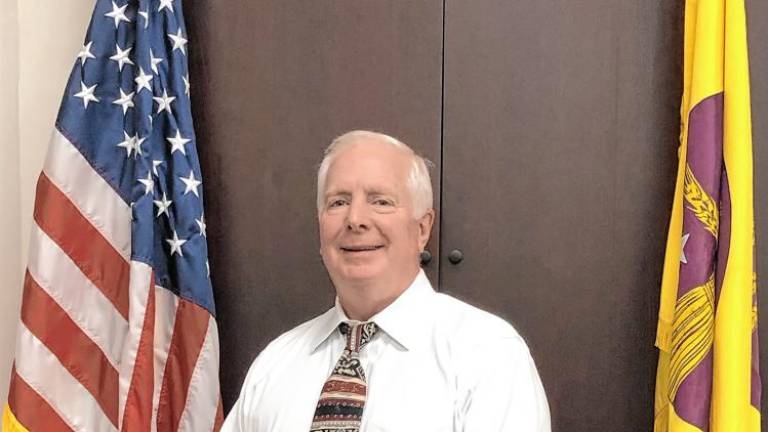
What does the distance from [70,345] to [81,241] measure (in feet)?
0.80

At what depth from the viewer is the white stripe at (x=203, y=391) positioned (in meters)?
2.25

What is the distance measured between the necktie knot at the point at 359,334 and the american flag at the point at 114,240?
53 centimetres

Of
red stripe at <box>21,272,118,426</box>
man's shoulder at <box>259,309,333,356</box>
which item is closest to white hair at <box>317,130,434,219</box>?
man's shoulder at <box>259,309,333,356</box>

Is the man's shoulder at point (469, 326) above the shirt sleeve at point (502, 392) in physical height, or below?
above

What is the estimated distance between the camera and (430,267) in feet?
7.19

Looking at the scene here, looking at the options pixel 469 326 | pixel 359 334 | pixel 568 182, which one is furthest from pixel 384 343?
pixel 568 182

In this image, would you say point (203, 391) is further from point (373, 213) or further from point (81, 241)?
point (373, 213)

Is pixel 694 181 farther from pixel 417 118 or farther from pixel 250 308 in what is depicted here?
pixel 250 308

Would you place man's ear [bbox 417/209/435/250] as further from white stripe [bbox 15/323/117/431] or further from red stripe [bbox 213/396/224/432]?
white stripe [bbox 15/323/117/431]

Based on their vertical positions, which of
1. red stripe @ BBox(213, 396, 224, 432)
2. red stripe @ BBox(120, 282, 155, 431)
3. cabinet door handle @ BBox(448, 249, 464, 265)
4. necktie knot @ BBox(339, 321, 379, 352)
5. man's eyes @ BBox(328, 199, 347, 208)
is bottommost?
red stripe @ BBox(213, 396, 224, 432)

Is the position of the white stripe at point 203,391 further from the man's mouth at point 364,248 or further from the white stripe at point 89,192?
the man's mouth at point 364,248

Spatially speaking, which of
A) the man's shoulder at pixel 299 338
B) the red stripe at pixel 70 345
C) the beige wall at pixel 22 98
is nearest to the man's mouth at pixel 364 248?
the man's shoulder at pixel 299 338

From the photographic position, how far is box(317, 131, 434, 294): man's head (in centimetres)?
180

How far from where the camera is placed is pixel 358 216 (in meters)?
1.79
